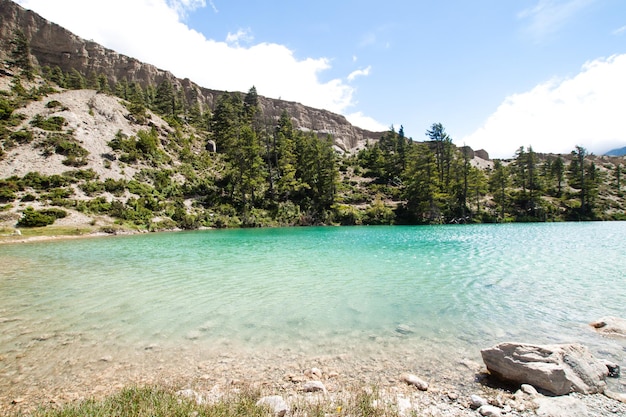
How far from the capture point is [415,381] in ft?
16.9

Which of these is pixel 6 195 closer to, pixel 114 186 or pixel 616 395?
pixel 114 186

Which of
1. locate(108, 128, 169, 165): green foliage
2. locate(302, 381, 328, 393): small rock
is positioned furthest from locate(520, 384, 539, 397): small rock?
locate(108, 128, 169, 165): green foliage

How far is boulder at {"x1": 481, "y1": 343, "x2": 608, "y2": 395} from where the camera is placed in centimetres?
484

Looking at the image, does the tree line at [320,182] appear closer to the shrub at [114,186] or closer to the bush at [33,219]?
the shrub at [114,186]

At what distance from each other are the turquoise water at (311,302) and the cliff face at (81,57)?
87.1 metres

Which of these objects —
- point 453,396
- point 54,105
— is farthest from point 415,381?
point 54,105

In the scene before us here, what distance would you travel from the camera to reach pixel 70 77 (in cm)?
8062

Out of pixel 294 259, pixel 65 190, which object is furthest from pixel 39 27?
pixel 294 259

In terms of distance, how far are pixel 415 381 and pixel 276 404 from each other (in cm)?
251

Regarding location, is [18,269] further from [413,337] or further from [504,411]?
[504,411]

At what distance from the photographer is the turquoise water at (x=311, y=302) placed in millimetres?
7027

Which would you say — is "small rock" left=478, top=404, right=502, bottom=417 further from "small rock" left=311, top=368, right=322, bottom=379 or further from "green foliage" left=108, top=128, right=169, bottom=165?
"green foliage" left=108, top=128, right=169, bottom=165

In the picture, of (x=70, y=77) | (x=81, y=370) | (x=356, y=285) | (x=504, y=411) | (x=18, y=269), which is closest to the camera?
(x=504, y=411)

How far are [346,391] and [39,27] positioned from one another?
153323 millimetres
